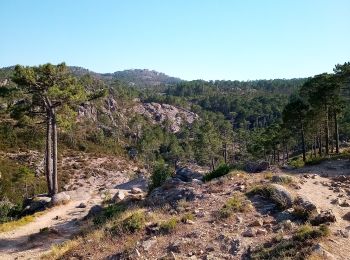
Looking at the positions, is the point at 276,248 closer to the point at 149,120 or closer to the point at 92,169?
the point at 92,169

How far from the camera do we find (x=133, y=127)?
14800cm

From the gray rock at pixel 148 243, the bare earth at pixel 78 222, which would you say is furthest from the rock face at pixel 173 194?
the gray rock at pixel 148 243

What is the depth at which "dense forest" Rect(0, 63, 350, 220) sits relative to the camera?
29.3m

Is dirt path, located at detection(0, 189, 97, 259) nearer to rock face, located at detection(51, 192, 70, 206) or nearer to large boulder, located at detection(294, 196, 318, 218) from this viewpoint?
rock face, located at detection(51, 192, 70, 206)

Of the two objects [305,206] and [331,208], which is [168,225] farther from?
[331,208]

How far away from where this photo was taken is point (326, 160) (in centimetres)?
3009

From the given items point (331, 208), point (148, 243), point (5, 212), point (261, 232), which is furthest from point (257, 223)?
point (5, 212)

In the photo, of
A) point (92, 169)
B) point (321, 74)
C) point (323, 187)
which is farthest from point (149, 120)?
point (323, 187)

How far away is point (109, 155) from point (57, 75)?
261 feet

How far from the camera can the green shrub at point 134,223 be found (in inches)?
559

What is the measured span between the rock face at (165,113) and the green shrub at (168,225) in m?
160

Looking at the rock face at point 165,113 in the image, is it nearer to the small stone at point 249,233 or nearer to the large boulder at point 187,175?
the large boulder at point 187,175

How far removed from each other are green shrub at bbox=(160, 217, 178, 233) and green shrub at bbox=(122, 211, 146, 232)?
2.85 feet

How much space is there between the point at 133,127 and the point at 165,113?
133ft
